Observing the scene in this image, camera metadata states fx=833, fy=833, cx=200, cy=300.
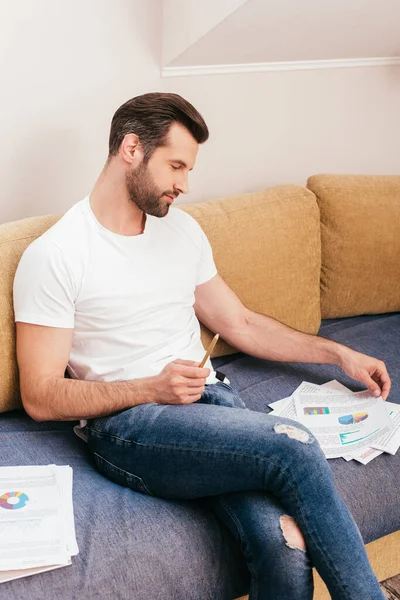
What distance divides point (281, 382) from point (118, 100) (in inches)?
36.1

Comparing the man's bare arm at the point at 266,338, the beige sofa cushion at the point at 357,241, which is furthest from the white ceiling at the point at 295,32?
the man's bare arm at the point at 266,338

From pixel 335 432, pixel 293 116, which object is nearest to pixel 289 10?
pixel 293 116

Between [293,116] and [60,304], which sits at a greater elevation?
[293,116]

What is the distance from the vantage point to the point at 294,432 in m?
1.68

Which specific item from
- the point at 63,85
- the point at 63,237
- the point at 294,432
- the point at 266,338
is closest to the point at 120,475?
the point at 294,432

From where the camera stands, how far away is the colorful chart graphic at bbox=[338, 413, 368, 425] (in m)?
2.03

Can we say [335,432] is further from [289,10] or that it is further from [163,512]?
[289,10]

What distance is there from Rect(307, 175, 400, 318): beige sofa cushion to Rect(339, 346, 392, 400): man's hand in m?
0.50

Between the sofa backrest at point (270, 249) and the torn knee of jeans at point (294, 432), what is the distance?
0.60 metres

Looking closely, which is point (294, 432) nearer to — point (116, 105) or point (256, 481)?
point (256, 481)

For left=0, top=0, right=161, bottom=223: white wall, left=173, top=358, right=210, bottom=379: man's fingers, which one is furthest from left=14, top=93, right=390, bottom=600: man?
left=0, top=0, right=161, bottom=223: white wall

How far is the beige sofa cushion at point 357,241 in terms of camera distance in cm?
255

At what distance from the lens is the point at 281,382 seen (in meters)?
2.27

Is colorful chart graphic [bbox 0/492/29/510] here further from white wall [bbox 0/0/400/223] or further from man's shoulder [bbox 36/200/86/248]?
white wall [bbox 0/0/400/223]
